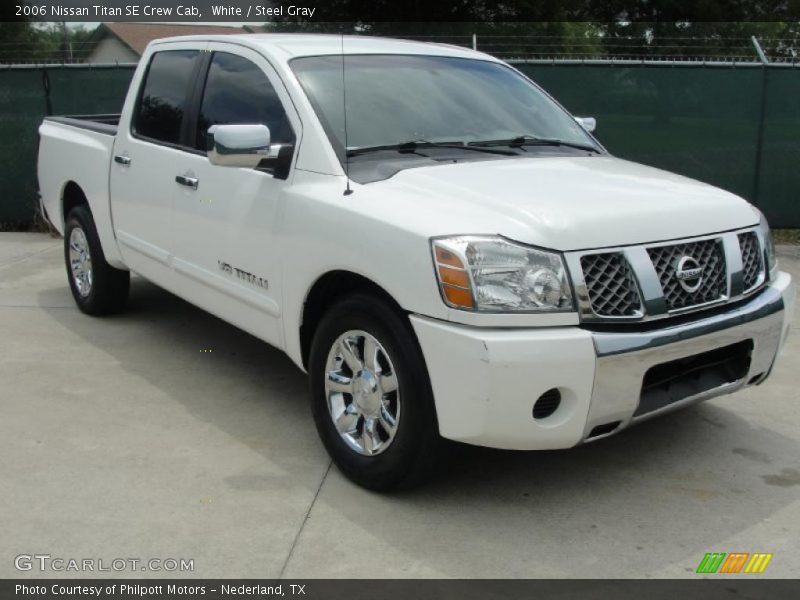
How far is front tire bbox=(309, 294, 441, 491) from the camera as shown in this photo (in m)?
3.55

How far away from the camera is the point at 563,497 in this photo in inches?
153

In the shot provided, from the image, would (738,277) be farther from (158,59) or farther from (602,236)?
(158,59)

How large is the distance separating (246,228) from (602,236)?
1799 mm

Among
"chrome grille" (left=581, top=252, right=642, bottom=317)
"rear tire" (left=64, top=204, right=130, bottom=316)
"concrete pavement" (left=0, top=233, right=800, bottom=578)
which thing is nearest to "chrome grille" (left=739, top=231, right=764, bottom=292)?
"chrome grille" (left=581, top=252, right=642, bottom=317)

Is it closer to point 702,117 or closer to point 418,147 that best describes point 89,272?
point 418,147

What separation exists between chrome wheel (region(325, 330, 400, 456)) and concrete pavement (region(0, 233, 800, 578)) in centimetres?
23

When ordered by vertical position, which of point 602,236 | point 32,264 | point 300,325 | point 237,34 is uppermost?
point 237,34

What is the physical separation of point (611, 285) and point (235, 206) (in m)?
1.98

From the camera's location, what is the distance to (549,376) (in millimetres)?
3305

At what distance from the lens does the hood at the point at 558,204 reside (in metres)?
3.45

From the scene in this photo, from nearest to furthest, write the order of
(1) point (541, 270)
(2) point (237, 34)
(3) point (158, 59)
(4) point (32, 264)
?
(1) point (541, 270) → (2) point (237, 34) → (3) point (158, 59) → (4) point (32, 264)

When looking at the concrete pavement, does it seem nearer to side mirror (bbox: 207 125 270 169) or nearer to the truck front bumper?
the truck front bumper

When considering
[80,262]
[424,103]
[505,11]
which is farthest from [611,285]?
[505,11]

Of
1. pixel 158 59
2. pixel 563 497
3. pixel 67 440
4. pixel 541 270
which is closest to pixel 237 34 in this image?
pixel 158 59
